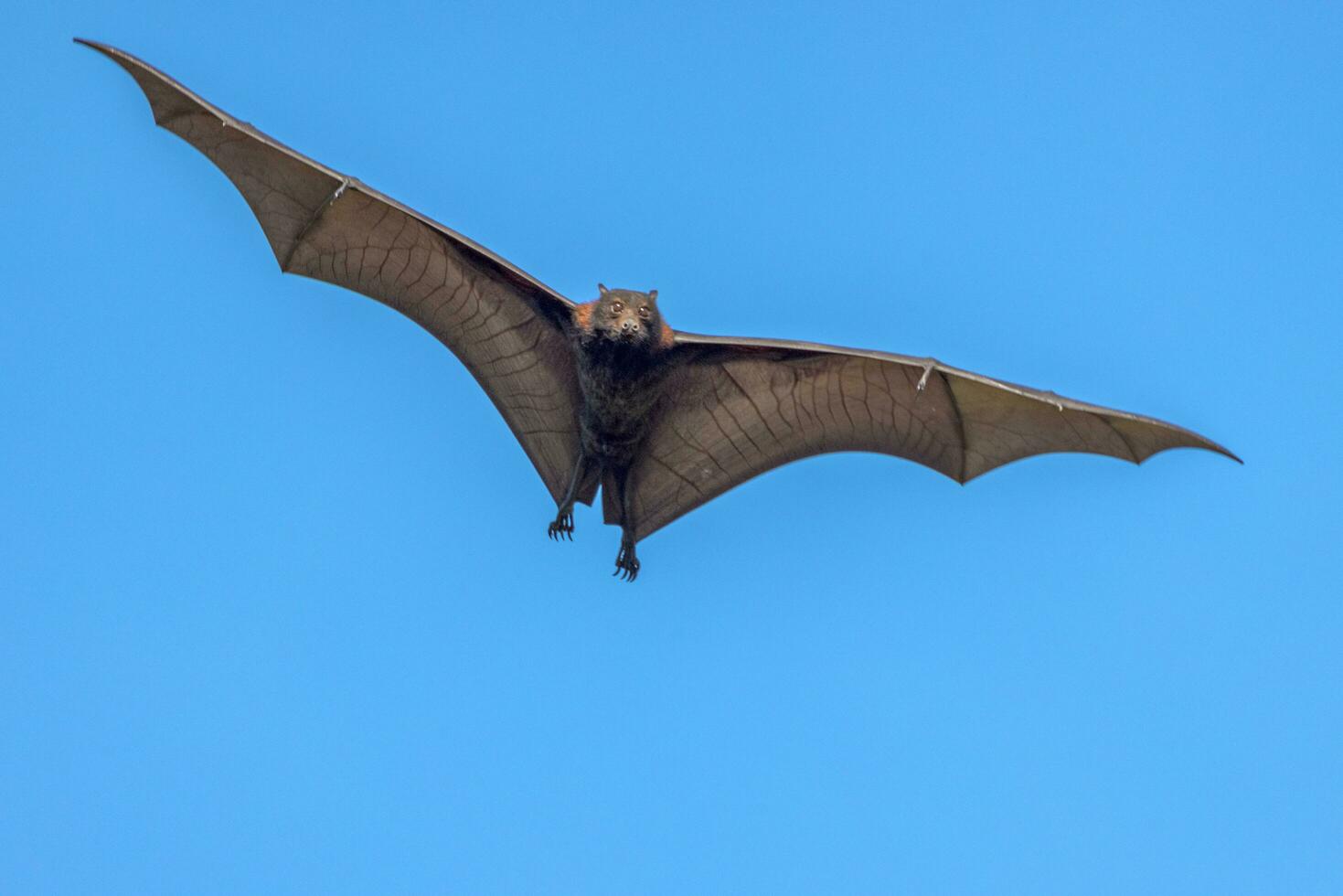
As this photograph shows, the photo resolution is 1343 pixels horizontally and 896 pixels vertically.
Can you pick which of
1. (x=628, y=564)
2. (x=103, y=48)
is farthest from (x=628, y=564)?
(x=103, y=48)

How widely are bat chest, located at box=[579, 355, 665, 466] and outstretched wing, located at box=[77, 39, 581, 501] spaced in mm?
718

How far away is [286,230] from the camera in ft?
56.1

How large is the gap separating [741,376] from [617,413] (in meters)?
1.66

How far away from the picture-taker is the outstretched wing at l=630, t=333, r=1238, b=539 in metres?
15.7

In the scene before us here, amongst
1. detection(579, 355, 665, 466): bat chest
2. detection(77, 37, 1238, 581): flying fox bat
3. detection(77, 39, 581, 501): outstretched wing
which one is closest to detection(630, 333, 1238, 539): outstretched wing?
detection(77, 37, 1238, 581): flying fox bat

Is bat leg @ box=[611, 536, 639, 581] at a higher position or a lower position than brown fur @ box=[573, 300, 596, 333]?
lower

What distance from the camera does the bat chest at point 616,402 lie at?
1520 centimetres

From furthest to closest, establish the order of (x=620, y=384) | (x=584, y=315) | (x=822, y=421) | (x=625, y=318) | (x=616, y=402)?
(x=822, y=421)
(x=616, y=402)
(x=620, y=384)
(x=584, y=315)
(x=625, y=318)

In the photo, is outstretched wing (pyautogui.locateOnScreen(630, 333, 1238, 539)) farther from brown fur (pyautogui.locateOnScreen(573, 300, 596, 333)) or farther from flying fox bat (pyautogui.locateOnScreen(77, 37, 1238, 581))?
brown fur (pyautogui.locateOnScreen(573, 300, 596, 333))

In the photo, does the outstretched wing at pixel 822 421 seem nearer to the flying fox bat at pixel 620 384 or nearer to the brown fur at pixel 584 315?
the flying fox bat at pixel 620 384

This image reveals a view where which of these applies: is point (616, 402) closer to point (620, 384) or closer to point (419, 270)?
point (620, 384)

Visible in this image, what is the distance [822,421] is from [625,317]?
10.5 feet

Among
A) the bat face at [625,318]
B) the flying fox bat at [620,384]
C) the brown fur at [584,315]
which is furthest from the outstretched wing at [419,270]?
the bat face at [625,318]

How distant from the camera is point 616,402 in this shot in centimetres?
1558
